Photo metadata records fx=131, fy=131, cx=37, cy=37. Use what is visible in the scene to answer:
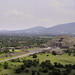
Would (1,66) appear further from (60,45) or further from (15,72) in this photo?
(60,45)

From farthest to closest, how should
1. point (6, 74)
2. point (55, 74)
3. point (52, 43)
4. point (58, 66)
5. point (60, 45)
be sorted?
point (52, 43) → point (60, 45) → point (58, 66) → point (6, 74) → point (55, 74)

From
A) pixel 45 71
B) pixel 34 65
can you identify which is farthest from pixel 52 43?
pixel 45 71

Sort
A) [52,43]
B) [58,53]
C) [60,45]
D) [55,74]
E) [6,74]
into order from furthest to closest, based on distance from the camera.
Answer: [52,43]
[60,45]
[58,53]
[6,74]
[55,74]

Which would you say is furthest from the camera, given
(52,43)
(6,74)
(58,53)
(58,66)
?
(52,43)

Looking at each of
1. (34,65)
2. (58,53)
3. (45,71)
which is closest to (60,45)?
(58,53)

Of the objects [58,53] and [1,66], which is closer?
[1,66]

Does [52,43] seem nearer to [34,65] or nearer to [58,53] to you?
[58,53]

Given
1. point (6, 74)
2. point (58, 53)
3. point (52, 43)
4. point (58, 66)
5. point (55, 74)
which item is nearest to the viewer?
point (55, 74)

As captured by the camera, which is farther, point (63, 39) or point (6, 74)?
point (63, 39)
